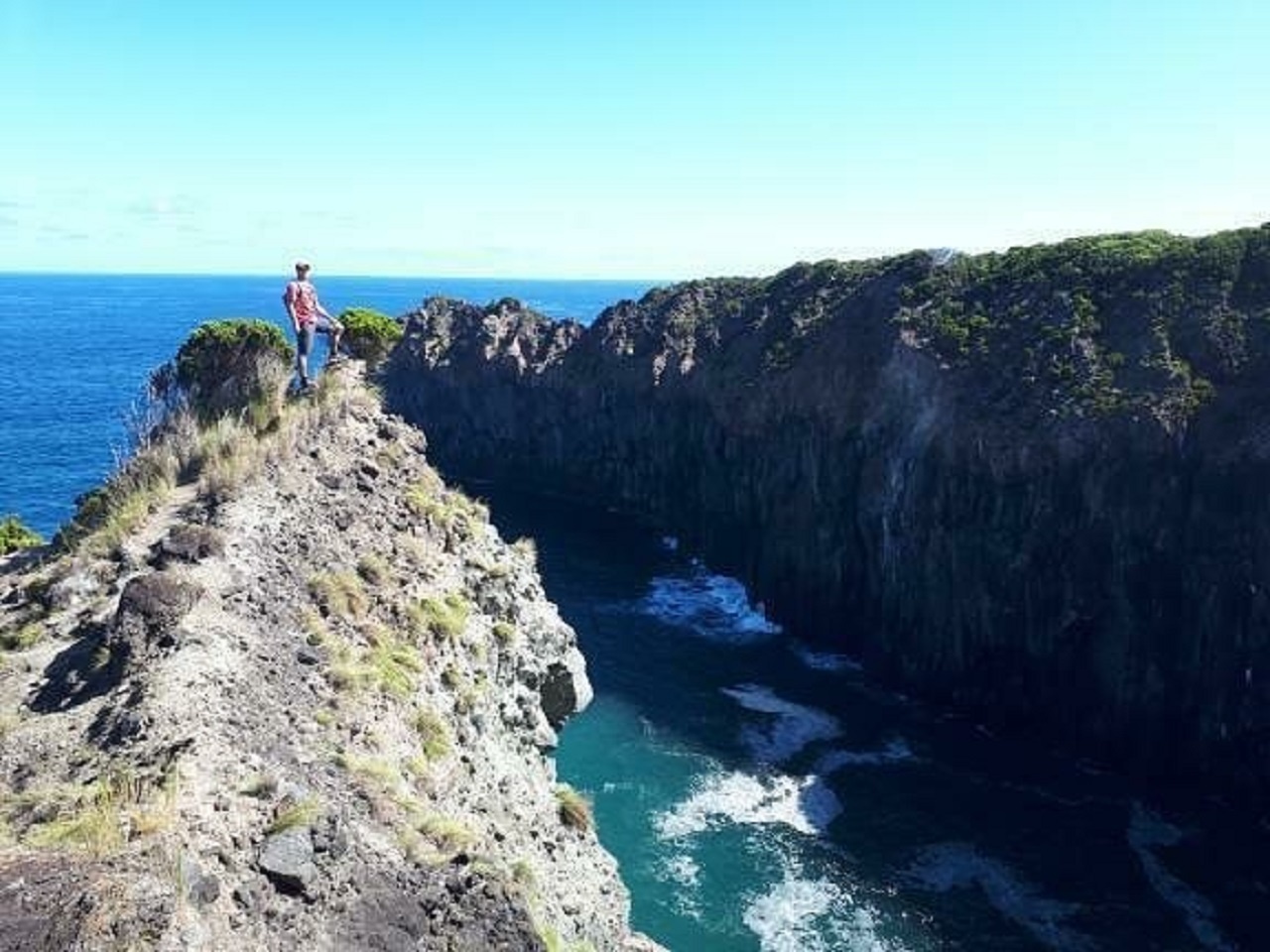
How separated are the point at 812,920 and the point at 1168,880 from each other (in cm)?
1494

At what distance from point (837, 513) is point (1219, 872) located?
105 ft

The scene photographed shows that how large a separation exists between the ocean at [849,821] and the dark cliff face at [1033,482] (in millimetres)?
3284

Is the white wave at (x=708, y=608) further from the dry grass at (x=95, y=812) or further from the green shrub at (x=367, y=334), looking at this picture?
the dry grass at (x=95, y=812)

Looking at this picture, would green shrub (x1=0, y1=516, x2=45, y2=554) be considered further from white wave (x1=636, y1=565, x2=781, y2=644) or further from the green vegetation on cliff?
the green vegetation on cliff

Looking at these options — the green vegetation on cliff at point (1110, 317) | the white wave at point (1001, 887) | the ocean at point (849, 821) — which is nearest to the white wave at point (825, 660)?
the ocean at point (849, 821)

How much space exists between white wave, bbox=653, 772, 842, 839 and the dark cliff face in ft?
45.5

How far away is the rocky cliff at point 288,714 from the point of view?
12266 mm

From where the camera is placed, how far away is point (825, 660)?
66.6 metres

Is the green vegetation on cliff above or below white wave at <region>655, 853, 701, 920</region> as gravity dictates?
above

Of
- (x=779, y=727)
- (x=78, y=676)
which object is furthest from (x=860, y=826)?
(x=78, y=676)

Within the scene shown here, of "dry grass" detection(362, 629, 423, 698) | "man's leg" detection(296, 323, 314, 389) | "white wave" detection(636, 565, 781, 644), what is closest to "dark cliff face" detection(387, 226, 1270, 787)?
"white wave" detection(636, 565, 781, 644)

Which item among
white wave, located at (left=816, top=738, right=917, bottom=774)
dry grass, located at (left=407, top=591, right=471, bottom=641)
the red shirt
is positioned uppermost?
the red shirt

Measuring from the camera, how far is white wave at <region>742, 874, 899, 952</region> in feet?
127

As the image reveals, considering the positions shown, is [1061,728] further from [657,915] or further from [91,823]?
[91,823]
